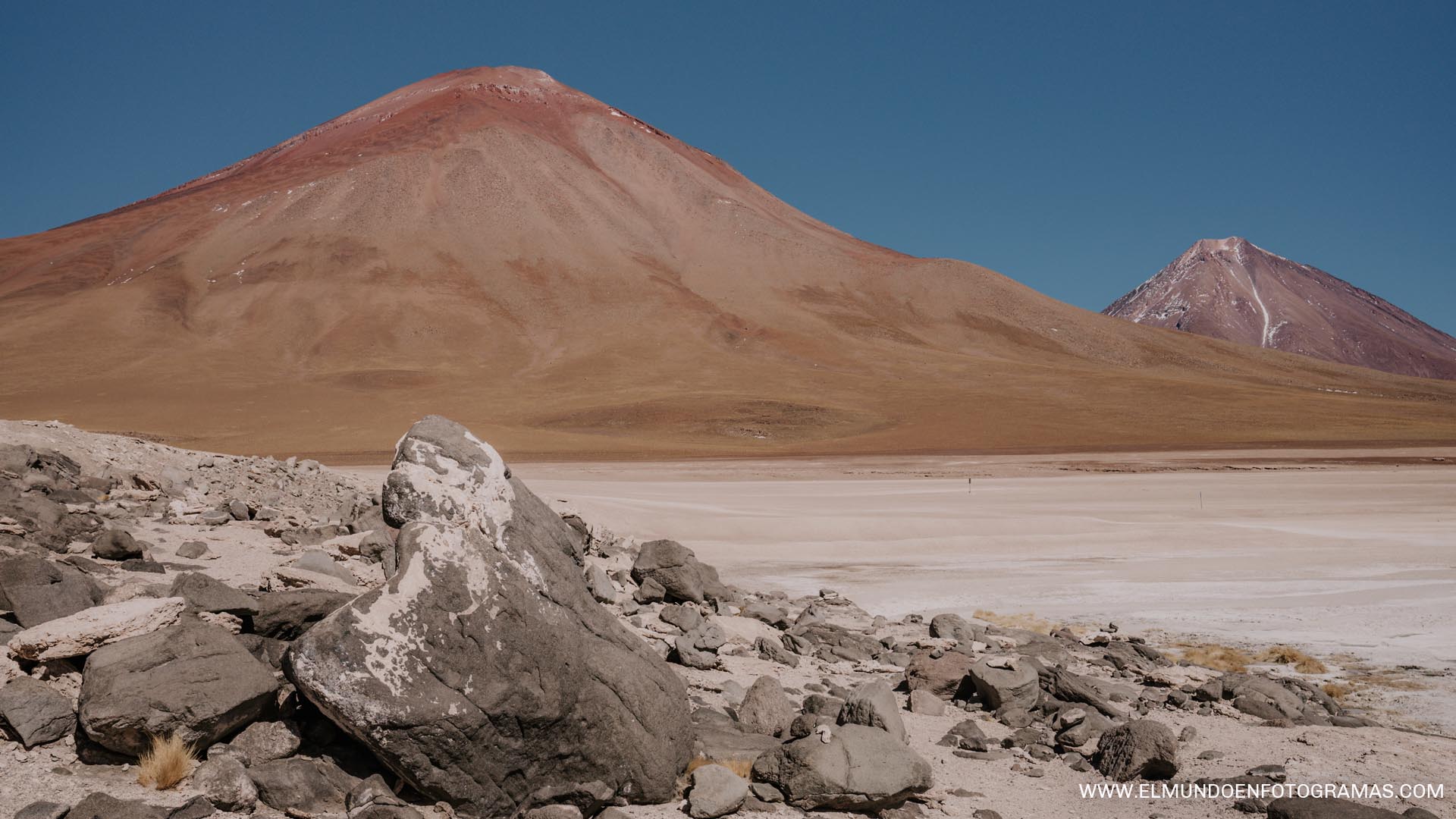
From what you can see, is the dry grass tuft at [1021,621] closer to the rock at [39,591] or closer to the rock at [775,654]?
the rock at [775,654]

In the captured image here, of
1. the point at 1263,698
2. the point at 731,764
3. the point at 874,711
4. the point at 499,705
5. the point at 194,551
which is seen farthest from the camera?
the point at 194,551

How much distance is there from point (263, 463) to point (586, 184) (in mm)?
127578

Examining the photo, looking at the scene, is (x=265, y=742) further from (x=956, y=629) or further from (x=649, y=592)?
(x=956, y=629)

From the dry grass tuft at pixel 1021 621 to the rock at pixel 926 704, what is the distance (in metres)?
5.11

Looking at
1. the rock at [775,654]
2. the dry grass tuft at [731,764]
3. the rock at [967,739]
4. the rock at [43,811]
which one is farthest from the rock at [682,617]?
the rock at [43,811]

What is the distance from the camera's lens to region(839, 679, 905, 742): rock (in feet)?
23.3

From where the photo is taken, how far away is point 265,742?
5527mm

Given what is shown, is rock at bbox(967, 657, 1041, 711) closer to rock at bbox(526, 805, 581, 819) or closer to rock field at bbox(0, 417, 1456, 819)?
rock field at bbox(0, 417, 1456, 819)

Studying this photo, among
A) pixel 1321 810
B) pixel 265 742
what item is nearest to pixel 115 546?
pixel 265 742

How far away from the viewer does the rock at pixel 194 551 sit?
9.98 meters

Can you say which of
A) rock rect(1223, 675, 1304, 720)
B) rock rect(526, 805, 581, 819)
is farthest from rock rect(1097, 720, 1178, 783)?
rock rect(526, 805, 581, 819)

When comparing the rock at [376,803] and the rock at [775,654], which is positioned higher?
the rock at [376,803]

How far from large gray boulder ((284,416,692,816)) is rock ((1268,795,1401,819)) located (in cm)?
385

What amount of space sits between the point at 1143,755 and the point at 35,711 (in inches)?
280
